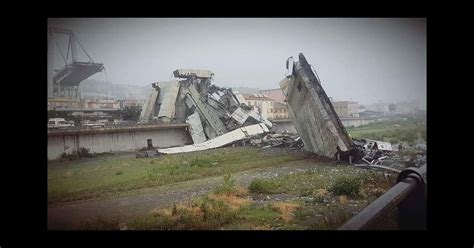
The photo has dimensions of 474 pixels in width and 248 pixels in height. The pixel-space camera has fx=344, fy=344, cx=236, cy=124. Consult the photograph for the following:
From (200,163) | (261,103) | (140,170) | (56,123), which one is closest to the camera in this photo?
(56,123)

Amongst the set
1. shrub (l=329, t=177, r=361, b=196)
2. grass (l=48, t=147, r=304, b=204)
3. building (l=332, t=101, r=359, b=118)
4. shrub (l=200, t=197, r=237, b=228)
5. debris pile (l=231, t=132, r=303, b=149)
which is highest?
building (l=332, t=101, r=359, b=118)

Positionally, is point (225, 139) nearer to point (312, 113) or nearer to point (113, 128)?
point (312, 113)

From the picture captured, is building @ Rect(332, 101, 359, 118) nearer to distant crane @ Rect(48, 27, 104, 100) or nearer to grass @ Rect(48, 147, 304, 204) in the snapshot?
grass @ Rect(48, 147, 304, 204)

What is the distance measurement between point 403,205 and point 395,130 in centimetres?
103

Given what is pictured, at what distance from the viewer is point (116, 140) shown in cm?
476

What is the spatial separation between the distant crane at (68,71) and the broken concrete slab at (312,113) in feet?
8.55

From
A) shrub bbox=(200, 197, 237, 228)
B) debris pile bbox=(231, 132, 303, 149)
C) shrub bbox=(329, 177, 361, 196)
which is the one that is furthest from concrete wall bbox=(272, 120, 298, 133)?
shrub bbox=(200, 197, 237, 228)

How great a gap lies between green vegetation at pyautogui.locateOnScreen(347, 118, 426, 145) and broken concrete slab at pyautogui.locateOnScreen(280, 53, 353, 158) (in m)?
0.23

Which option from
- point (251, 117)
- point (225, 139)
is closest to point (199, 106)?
point (225, 139)

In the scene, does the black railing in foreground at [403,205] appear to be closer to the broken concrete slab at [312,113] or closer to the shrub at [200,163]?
the broken concrete slab at [312,113]

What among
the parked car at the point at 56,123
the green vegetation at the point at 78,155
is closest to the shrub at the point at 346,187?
the green vegetation at the point at 78,155

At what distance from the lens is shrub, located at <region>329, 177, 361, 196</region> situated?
4457 mm
